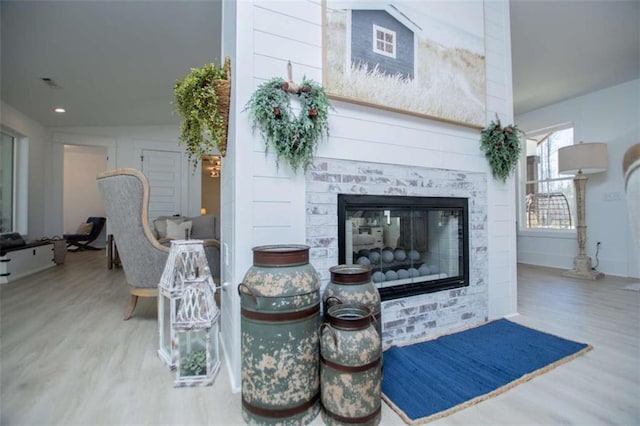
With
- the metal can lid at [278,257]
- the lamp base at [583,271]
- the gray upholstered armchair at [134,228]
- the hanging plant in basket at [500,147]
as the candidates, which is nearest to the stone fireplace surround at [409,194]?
the hanging plant in basket at [500,147]

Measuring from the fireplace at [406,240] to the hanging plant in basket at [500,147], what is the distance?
464 millimetres

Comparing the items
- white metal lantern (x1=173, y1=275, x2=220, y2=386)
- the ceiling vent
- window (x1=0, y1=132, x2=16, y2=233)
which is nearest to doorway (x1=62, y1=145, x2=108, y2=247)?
window (x1=0, y1=132, x2=16, y2=233)

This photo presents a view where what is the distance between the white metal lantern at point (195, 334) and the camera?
160 centimetres

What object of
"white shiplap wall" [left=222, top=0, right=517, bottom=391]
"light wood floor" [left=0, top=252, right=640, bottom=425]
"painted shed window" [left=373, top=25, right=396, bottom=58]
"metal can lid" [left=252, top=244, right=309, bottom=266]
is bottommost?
"light wood floor" [left=0, top=252, right=640, bottom=425]

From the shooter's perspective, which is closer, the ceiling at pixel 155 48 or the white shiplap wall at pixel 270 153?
the white shiplap wall at pixel 270 153

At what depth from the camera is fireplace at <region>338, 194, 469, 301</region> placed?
198cm

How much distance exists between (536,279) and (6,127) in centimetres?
816

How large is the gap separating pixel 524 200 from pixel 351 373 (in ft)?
18.6

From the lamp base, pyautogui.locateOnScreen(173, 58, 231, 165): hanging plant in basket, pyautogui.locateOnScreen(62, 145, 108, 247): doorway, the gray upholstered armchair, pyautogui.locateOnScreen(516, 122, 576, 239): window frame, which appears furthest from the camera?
pyautogui.locateOnScreen(62, 145, 108, 247): doorway

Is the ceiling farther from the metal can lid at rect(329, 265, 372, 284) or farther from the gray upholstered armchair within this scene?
the metal can lid at rect(329, 265, 372, 284)

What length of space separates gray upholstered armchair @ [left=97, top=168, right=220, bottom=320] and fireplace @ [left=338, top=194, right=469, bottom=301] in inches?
63.5

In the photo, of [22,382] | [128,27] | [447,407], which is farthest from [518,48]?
[22,382]

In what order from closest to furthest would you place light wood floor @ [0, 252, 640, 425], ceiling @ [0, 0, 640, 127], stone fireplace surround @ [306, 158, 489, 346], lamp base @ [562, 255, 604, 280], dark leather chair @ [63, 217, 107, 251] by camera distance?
light wood floor @ [0, 252, 640, 425], stone fireplace surround @ [306, 158, 489, 346], ceiling @ [0, 0, 640, 127], lamp base @ [562, 255, 604, 280], dark leather chair @ [63, 217, 107, 251]

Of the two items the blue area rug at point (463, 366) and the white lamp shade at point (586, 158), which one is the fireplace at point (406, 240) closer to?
the blue area rug at point (463, 366)
